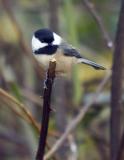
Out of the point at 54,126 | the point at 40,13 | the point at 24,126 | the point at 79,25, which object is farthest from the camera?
the point at 79,25

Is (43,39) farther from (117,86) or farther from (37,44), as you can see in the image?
(117,86)

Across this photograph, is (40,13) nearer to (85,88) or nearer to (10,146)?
(85,88)

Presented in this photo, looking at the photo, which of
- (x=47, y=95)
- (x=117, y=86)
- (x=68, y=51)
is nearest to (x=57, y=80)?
(x=117, y=86)

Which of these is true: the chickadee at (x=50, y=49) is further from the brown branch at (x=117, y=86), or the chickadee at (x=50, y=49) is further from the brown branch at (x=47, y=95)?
the brown branch at (x=117, y=86)

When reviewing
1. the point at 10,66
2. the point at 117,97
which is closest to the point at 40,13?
the point at 10,66

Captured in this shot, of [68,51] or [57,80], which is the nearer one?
[68,51]

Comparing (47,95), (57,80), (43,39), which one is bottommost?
(57,80)

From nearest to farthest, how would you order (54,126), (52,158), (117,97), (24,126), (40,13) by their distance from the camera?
(52,158) < (117,97) < (24,126) < (54,126) < (40,13)

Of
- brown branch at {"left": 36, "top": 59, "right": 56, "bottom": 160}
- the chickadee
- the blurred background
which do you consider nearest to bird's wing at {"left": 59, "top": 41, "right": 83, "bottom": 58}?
the chickadee
